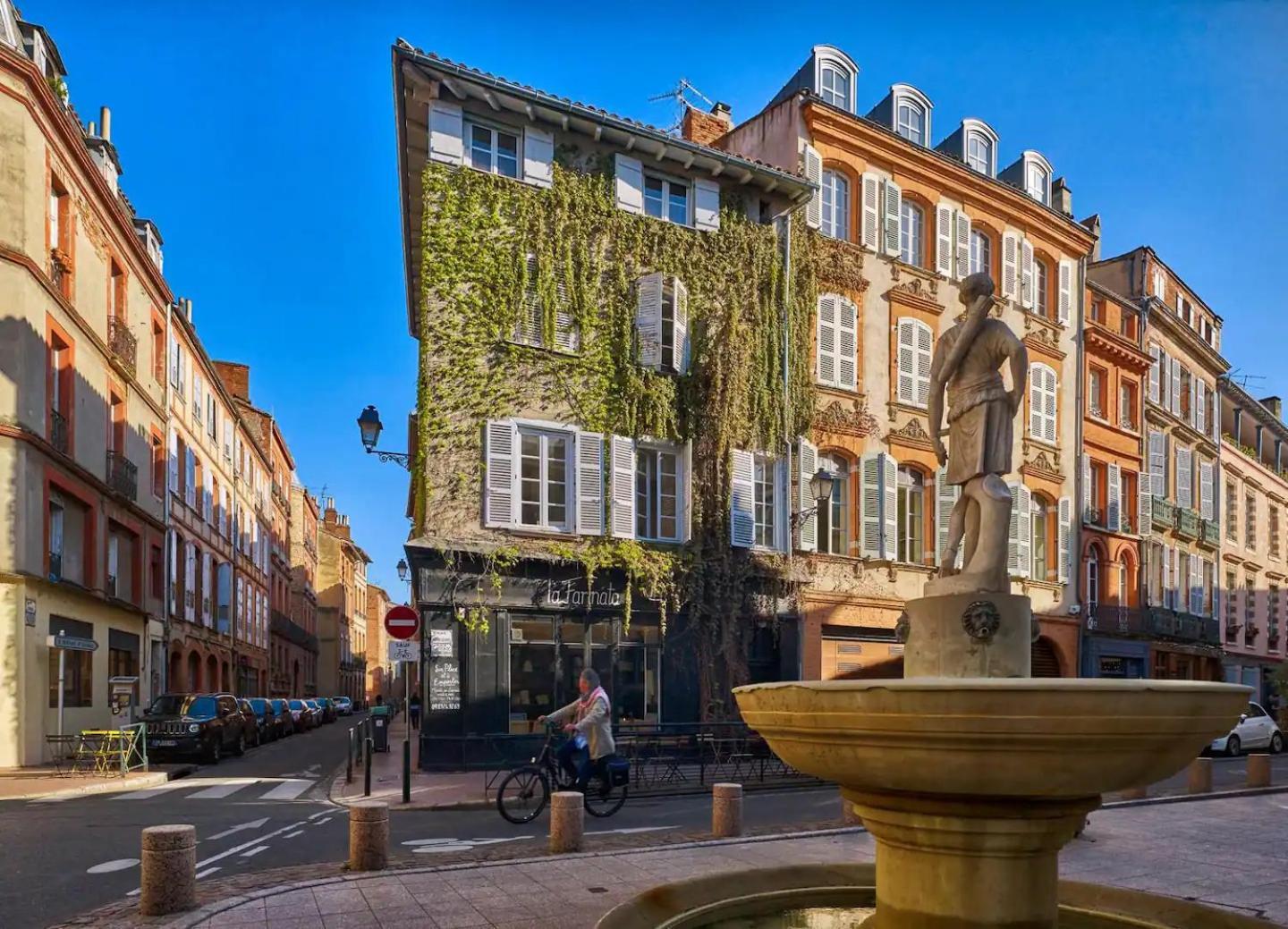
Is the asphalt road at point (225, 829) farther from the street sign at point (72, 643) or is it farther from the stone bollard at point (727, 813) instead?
the street sign at point (72, 643)

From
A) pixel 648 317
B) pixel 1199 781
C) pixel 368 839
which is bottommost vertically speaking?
pixel 1199 781

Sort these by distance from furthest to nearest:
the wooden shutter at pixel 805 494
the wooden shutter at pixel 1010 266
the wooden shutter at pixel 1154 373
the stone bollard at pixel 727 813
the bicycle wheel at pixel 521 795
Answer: the wooden shutter at pixel 1154 373 < the wooden shutter at pixel 1010 266 < the wooden shutter at pixel 805 494 < the bicycle wheel at pixel 521 795 < the stone bollard at pixel 727 813

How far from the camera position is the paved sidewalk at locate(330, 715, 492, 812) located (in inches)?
518

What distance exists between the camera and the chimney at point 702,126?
2598 centimetres

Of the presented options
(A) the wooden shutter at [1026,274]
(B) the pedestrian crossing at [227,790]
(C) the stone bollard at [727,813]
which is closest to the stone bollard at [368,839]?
(C) the stone bollard at [727,813]

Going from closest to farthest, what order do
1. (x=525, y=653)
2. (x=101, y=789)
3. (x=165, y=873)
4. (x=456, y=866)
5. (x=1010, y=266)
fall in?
(x=165, y=873) < (x=456, y=866) < (x=101, y=789) < (x=525, y=653) < (x=1010, y=266)

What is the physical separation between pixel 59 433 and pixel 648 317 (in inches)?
511

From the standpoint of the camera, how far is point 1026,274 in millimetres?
27141

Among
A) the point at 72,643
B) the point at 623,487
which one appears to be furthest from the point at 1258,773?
the point at 72,643

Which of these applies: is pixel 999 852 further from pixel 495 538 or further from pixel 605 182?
pixel 605 182

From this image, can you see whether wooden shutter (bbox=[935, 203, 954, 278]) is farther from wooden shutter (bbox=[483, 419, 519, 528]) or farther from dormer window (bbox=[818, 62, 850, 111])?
wooden shutter (bbox=[483, 419, 519, 528])

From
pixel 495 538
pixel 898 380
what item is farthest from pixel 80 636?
pixel 898 380

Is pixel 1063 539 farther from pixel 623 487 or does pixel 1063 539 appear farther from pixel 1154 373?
pixel 623 487

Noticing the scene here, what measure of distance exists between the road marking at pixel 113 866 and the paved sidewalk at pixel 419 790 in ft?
10.5
